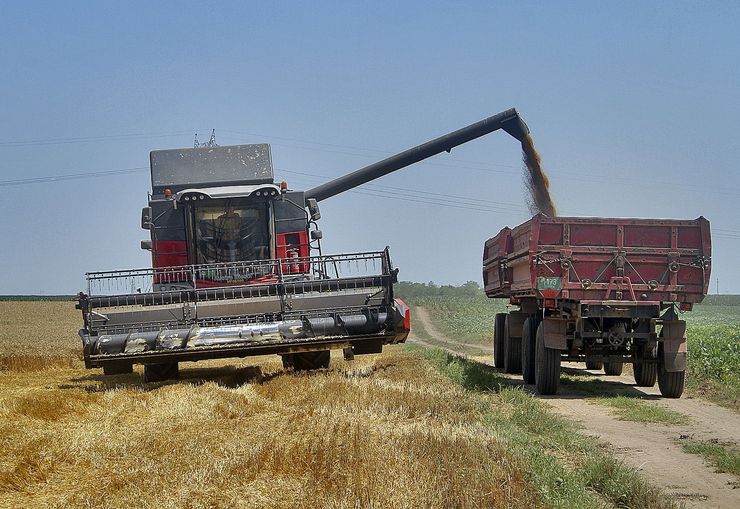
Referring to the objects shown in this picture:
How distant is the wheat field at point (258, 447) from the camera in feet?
20.6

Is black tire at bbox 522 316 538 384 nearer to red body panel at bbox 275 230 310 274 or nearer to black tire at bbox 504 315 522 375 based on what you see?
black tire at bbox 504 315 522 375

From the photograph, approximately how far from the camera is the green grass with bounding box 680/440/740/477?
8254mm

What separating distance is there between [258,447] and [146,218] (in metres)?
9.07

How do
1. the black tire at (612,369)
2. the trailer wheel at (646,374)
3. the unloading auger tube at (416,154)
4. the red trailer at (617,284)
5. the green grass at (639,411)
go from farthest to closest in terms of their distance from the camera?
the unloading auger tube at (416,154) → the black tire at (612,369) → the trailer wheel at (646,374) → the red trailer at (617,284) → the green grass at (639,411)

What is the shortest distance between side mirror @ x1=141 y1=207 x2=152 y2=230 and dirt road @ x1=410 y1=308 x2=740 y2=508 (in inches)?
279

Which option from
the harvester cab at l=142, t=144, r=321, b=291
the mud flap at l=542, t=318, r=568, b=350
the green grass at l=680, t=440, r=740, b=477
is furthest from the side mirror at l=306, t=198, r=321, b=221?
the green grass at l=680, t=440, r=740, b=477

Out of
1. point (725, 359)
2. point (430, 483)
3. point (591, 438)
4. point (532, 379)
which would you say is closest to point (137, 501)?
point (430, 483)

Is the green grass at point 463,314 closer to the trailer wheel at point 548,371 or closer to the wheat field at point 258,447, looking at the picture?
the trailer wheel at point 548,371

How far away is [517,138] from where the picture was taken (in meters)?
25.8

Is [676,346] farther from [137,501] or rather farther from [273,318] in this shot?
[137,501]

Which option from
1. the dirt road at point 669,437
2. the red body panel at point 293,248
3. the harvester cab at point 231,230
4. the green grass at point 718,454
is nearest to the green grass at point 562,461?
the dirt road at point 669,437

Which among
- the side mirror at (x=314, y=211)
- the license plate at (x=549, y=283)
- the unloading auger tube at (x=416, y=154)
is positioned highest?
the unloading auger tube at (x=416, y=154)

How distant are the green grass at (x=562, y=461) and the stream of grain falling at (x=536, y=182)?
11.2 m

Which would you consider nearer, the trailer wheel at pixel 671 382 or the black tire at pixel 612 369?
the trailer wheel at pixel 671 382
